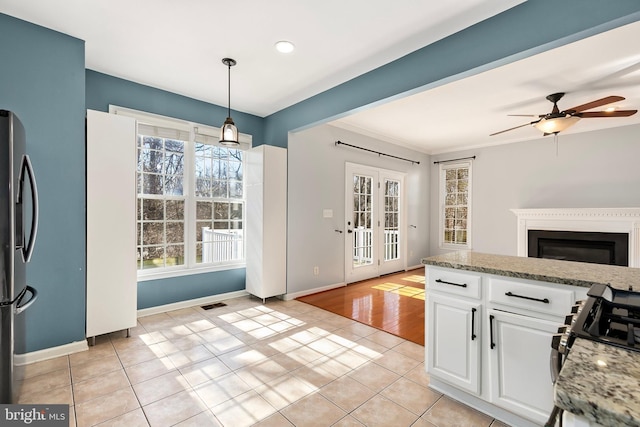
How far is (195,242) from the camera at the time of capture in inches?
154

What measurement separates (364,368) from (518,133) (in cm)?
496

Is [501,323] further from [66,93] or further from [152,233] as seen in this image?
[66,93]

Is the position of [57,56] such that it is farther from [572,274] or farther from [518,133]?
[518,133]

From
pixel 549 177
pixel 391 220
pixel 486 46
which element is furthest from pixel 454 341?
pixel 549 177

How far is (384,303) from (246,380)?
2.35 m

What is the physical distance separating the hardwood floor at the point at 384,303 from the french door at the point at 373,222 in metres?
0.34

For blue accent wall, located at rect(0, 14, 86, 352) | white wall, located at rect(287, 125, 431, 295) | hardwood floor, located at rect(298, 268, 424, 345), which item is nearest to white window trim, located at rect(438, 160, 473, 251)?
hardwood floor, located at rect(298, 268, 424, 345)

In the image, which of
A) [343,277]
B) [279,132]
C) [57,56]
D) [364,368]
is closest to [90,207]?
[57,56]

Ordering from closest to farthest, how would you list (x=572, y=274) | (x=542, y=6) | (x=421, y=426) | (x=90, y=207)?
(x=572, y=274), (x=421, y=426), (x=542, y=6), (x=90, y=207)

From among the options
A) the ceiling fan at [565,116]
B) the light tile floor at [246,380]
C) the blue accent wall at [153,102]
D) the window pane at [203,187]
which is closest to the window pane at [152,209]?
the window pane at [203,187]

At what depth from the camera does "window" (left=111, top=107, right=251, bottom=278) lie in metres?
3.58

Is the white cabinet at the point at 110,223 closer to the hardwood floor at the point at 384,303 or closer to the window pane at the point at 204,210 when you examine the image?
the window pane at the point at 204,210

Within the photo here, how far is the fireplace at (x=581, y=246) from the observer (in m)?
4.50

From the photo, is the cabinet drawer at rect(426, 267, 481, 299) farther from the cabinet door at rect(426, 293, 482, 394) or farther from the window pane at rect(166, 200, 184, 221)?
the window pane at rect(166, 200, 184, 221)
